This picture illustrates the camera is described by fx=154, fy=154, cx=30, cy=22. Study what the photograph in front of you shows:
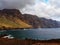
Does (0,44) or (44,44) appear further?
(0,44)

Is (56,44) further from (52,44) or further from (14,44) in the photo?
(14,44)

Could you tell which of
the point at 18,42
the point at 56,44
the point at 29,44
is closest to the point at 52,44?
the point at 56,44

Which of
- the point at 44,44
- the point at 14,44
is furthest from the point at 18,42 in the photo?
the point at 44,44

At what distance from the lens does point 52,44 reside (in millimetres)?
30188

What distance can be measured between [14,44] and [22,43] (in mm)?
1674

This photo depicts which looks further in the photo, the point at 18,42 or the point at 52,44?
the point at 18,42

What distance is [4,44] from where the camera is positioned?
32125 millimetres

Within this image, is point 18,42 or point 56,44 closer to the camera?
point 56,44

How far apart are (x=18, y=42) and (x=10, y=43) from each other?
175 cm

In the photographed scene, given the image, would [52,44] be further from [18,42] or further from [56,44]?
[18,42]

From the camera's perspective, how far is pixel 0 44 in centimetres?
3234

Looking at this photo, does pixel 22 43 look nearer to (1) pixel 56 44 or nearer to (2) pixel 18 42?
(2) pixel 18 42

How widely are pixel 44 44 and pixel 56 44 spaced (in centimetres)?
235

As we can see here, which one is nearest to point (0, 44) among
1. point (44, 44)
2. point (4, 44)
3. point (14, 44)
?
point (4, 44)
